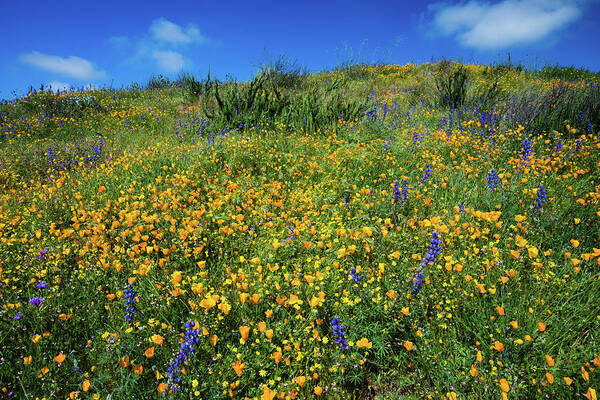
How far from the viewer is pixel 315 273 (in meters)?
2.88

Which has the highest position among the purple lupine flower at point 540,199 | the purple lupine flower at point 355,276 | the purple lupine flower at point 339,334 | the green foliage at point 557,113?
the green foliage at point 557,113

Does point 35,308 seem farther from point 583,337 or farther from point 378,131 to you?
point 378,131

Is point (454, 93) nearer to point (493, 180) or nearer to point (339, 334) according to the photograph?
point (493, 180)

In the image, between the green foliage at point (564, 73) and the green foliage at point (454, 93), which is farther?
the green foliage at point (564, 73)

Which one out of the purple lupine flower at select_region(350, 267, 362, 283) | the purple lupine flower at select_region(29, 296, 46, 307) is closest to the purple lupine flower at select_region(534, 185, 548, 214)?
the purple lupine flower at select_region(350, 267, 362, 283)

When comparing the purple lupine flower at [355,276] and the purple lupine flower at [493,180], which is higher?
the purple lupine flower at [493,180]

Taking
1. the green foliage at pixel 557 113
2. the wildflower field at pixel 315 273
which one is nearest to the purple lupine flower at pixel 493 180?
the wildflower field at pixel 315 273

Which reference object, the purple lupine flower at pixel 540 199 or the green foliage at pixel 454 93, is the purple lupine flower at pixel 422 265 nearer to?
the purple lupine flower at pixel 540 199

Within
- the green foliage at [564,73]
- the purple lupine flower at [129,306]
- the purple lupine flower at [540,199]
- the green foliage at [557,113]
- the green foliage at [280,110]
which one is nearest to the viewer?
the purple lupine flower at [129,306]

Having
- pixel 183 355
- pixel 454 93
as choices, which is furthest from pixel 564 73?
pixel 183 355

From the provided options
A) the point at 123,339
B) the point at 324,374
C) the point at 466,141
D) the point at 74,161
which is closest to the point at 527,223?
the point at 324,374

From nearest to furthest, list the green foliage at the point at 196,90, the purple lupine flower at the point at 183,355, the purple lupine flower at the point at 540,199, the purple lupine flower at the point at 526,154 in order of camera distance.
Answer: the purple lupine flower at the point at 183,355, the purple lupine flower at the point at 540,199, the purple lupine flower at the point at 526,154, the green foliage at the point at 196,90

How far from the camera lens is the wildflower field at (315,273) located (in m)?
1.99

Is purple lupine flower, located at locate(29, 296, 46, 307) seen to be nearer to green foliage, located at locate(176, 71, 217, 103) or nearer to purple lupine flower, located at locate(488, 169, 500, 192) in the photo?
purple lupine flower, located at locate(488, 169, 500, 192)
